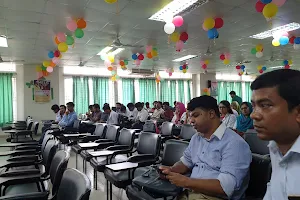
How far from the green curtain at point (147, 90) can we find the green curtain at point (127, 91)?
48 cm

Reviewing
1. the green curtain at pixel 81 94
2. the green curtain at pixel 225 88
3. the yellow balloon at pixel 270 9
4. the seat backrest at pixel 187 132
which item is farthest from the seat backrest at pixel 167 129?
the green curtain at pixel 225 88

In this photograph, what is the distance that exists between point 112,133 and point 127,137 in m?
0.60

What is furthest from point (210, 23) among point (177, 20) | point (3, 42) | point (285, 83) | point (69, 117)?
point (3, 42)

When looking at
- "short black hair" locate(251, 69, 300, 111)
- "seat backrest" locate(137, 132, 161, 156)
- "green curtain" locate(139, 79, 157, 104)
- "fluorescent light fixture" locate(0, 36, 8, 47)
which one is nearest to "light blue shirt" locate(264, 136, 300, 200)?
"short black hair" locate(251, 69, 300, 111)

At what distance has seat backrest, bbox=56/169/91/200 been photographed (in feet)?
3.57

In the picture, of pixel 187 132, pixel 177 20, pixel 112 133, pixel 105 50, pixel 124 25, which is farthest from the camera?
pixel 105 50

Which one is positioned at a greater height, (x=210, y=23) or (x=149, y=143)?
(x=210, y=23)

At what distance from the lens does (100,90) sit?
10.2 meters

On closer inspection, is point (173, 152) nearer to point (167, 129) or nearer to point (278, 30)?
point (167, 129)

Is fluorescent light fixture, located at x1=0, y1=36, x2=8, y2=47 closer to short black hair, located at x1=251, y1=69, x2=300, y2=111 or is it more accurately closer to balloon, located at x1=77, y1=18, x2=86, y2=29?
balloon, located at x1=77, y1=18, x2=86, y2=29

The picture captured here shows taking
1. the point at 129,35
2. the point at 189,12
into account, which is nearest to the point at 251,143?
the point at 189,12

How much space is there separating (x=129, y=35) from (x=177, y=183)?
4471 millimetres

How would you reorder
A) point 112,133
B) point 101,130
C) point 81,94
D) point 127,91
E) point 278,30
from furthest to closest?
point 127,91 < point 81,94 < point 278,30 < point 101,130 < point 112,133

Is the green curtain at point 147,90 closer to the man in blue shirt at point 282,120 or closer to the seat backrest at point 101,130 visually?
the seat backrest at point 101,130
